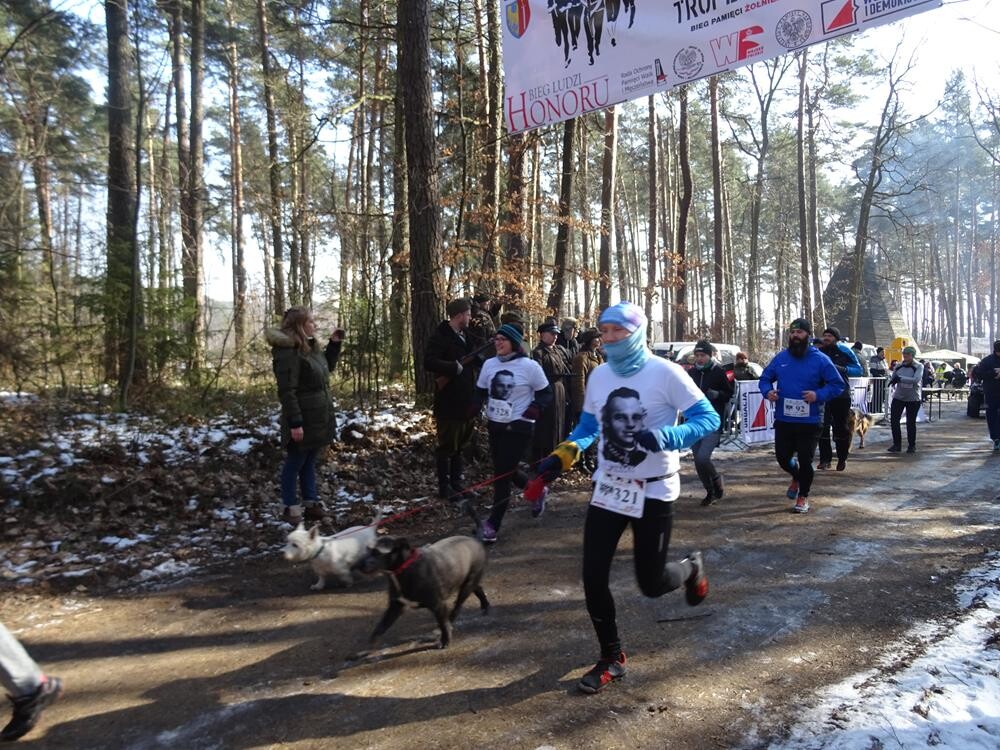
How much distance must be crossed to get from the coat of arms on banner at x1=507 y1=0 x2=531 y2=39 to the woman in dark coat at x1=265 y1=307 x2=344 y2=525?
555 cm

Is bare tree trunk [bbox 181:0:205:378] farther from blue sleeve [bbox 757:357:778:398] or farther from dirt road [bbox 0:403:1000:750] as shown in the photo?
blue sleeve [bbox 757:357:778:398]

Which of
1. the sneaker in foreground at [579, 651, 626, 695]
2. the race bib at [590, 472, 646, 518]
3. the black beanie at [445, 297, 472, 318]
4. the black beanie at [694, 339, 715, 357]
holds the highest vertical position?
the black beanie at [445, 297, 472, 318]

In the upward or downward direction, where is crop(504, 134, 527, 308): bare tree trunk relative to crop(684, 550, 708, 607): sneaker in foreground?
upward

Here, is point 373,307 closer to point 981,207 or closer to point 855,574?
point 855,574

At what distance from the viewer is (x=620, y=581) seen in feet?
17.4

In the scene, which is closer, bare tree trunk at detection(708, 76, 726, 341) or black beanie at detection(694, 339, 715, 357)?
black beanie at detection(694, 339, 715, 357)

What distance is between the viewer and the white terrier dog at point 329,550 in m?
4.98

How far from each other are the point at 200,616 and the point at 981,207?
83.2 m

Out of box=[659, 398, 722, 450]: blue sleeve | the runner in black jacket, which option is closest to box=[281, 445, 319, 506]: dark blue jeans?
box=[659, 398, 722, 450]: blue sleeve

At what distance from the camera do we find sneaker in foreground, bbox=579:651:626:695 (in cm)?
359

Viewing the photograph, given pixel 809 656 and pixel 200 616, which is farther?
pixel 200 616

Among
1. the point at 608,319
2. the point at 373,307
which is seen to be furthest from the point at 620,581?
the point at 373,307

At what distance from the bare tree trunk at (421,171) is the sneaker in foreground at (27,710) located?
666 centimetres

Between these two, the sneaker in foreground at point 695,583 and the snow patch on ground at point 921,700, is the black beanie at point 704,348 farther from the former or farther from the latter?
the sneaker in foreground at point 695,583
